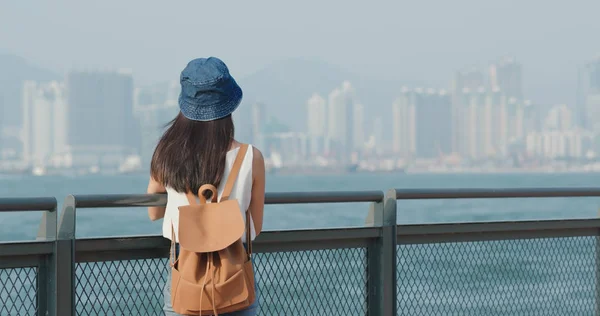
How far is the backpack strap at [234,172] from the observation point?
3158 mm

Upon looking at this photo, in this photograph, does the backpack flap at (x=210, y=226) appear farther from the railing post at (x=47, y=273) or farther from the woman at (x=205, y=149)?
the railing post at (x=47, y=273)

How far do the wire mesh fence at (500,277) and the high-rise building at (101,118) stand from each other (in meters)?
166

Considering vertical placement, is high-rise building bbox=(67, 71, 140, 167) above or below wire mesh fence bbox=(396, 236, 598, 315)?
above

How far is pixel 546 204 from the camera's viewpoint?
3551 inches

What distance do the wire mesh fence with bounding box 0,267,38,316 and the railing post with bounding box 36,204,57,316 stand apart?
2 centimetres

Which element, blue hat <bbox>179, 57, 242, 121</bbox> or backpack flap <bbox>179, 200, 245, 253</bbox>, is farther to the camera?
blue hat <bbox>179, 57, 242, 121</bbox>

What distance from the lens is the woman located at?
318 cm

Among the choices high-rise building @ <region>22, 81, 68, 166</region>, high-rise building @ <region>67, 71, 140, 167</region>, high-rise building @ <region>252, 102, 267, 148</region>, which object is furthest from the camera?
high-rise building @ <region>252, 102, 267, 148</region>

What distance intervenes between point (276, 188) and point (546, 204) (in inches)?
1567

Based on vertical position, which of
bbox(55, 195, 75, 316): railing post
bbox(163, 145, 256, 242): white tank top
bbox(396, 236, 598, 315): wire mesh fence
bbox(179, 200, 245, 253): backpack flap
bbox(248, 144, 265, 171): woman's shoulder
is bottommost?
bbox(396, 236, 598, 315): wire mesh fence

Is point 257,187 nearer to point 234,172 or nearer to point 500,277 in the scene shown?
point 234,172

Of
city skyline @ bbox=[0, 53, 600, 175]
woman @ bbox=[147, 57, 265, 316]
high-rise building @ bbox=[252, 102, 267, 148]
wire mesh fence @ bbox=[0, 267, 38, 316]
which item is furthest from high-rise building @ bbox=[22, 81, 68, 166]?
woman @ bbox=[147, 57, 265, 316]

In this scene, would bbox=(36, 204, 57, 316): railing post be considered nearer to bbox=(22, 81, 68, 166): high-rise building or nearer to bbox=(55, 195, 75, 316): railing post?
bbox=(55, 195, 75, 316): railing post

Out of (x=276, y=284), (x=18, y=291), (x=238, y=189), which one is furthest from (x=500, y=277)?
(x=18, y=291)
